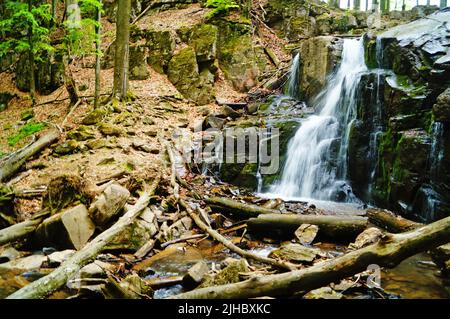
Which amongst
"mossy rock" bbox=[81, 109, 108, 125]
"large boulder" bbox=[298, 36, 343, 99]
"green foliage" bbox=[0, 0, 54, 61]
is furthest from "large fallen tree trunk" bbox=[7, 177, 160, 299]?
"large boulder" bbox=[298, 36, 343, 99]

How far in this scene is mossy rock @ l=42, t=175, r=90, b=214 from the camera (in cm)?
587

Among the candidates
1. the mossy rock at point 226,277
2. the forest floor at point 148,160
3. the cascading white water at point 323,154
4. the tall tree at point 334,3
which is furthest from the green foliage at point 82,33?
the tall tree at point 334,3

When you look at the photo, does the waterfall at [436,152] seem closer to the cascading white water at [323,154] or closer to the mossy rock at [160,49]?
the cascading white water at [323,154]

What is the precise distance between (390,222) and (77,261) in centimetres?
604

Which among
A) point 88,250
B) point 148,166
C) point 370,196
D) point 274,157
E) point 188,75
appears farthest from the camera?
point 188,75

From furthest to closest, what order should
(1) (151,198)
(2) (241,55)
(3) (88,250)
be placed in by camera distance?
(2) (241,55) < (1) (151,198) < (3) (88,250)

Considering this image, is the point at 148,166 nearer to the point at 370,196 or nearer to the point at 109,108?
the point at 109,108

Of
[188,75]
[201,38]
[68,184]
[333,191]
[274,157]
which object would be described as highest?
[201,38]

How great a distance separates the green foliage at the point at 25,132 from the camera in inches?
401

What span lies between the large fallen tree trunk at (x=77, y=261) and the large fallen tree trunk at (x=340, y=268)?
1.67 meters

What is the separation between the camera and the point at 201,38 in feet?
50.1

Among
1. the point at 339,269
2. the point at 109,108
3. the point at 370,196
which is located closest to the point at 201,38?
the point at 109,108

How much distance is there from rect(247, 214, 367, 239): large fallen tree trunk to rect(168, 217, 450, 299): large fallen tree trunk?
108 inches

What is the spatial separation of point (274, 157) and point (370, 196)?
3012mm
